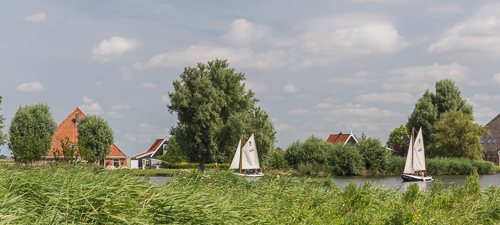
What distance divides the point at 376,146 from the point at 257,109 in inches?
555

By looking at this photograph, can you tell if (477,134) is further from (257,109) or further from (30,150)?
(30,150)

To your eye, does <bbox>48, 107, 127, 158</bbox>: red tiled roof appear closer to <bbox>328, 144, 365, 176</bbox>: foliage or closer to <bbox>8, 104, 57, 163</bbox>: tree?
<bbox>8, 104, 57, 163</bbox>: tree

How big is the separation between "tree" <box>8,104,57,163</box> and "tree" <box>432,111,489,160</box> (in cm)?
4453

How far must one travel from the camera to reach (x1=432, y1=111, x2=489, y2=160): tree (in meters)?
51.8

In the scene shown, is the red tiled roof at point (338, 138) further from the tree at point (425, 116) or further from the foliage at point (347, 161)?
the foliage at point (347, 161)

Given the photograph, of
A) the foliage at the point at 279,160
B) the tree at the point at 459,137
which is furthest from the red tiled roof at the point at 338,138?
the foliage at the point at 279,160

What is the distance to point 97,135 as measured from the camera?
157ft

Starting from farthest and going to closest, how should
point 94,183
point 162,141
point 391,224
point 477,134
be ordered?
point 162,141
point 477,134
point 391,224
point 94,183

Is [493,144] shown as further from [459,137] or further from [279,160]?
[279,160]

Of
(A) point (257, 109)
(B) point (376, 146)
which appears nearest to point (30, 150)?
(A) point (257, 109)

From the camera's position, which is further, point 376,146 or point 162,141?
point 162,141

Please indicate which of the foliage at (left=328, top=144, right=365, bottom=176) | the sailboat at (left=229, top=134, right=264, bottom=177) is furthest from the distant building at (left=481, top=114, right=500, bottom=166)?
the sailboat at (left=229, top=134, right=264, bottom=177)

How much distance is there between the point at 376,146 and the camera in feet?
157

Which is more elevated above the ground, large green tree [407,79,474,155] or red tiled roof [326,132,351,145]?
large green tree [407,79,474,155]
